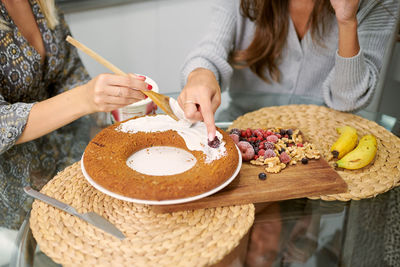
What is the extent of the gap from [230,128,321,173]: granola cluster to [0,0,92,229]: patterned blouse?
0.48m

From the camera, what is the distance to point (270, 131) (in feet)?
3.40

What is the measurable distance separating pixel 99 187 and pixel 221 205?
27 centimetres

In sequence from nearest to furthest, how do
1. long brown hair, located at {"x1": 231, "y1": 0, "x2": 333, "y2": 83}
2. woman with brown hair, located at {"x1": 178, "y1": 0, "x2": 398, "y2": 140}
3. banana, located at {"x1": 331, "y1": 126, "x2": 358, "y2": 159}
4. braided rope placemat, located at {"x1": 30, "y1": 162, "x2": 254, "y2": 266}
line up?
braided rope placemat, located at {"x1": 30, "y1": 162, "x2": 254, "y2": 266}, banana, located at {"x1": 331, "y1": 126, "x2": 358, "y2": 159}, woman with brown hair, located at {"x1": 178, "y1": 0, "x2": 398, "y2": 140}, long brown hair, located at {"x1": 231, "y1": 0, "x2": 333, "y2": 83}

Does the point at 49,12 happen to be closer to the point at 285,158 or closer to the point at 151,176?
the point at 151,176

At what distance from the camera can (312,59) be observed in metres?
1.45

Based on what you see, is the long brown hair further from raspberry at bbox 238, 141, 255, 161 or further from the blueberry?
the blueberry

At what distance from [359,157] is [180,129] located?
482 millimetres

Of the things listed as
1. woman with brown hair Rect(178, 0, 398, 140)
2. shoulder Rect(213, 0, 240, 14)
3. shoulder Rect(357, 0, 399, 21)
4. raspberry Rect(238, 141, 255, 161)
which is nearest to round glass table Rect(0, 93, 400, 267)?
raspberry Rect(238, 141, 255, 161)

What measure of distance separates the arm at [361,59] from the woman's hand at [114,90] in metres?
0.69

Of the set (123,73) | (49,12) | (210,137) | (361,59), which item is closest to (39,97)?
(49,12)

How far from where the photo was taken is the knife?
0.72m

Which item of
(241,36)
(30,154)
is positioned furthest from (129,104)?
(241,36)

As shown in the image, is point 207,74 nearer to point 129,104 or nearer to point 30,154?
point 129,104

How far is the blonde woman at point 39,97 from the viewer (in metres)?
0.91
